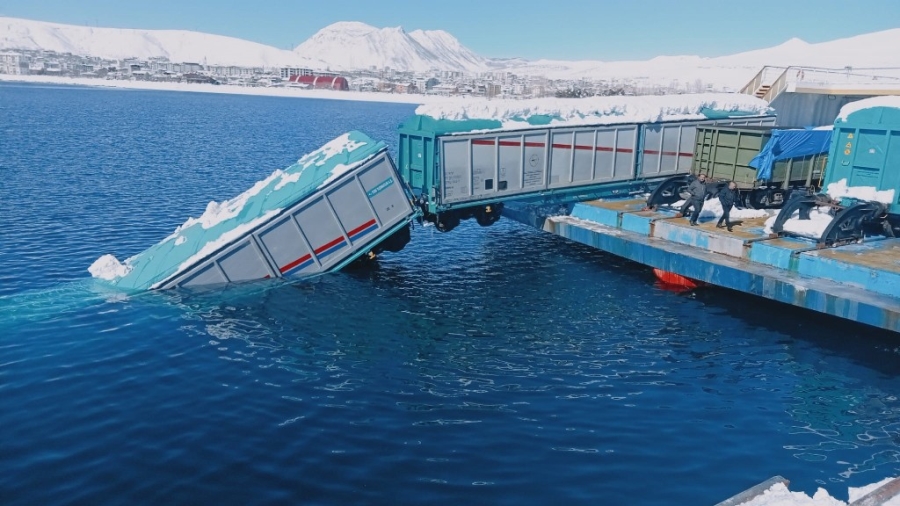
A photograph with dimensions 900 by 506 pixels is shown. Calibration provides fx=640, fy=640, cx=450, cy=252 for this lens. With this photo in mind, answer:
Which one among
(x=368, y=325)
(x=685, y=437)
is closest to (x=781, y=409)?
(x=685, y=437)

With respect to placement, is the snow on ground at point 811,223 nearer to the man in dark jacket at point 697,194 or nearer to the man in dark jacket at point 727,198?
the man in dark jacket at point 727,198

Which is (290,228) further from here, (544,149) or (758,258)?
(758,258)

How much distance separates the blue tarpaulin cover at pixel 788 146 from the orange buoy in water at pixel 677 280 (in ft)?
16.5

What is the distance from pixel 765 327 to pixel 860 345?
82.4 inches

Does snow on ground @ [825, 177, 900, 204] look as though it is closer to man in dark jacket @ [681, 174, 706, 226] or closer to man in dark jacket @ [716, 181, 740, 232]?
man in dark jacket @ [716, 181, 740, 232]

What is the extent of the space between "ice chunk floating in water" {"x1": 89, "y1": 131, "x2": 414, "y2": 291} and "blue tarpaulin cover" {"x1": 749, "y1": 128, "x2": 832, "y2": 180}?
1175 cm

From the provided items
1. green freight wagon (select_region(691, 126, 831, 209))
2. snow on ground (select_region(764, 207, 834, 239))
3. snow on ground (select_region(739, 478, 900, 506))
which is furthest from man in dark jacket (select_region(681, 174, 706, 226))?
snow on ground (select_region(739, 478, 900, 506))

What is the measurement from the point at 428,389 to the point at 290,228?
7.77m

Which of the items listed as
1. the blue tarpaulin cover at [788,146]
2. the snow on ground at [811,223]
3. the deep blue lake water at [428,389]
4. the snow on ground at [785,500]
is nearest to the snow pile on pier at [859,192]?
the snow on ground at [811,223]

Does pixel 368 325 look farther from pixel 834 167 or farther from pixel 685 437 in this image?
pixel 834 167

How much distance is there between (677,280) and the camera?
767 inches

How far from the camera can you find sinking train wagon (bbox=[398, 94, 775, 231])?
67.9 feet

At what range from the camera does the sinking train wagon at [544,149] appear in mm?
20703

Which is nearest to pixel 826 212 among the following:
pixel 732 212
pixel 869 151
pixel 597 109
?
pixel 869 151
